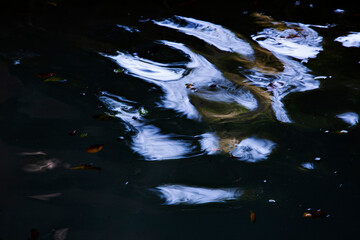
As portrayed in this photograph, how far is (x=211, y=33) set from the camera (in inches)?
114

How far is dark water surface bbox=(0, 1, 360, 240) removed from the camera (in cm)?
217

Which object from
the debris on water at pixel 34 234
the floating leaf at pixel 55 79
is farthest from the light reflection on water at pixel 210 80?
the debris on water at pixel 34 234

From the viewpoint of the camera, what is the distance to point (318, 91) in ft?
8.20

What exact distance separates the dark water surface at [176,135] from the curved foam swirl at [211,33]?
2 cm

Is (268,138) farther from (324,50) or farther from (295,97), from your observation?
(324,50)

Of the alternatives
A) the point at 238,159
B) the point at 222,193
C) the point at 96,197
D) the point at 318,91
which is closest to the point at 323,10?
the point at 318,91

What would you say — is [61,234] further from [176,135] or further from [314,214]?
[314,214]

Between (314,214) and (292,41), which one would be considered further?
(292,41)

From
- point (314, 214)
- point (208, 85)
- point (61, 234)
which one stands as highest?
point (208, 85)

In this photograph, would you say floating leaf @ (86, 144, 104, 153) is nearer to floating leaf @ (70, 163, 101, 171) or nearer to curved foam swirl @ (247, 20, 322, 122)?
floating leaf @ (70, 163, 101, 171)

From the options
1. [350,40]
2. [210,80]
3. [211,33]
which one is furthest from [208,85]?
[350,40]

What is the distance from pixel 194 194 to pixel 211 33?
138cm

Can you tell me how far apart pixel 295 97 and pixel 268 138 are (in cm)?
38

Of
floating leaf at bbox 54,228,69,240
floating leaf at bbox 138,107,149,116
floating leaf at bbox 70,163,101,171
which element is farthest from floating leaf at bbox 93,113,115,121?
floating leaf at bbox 54,228,69,240
